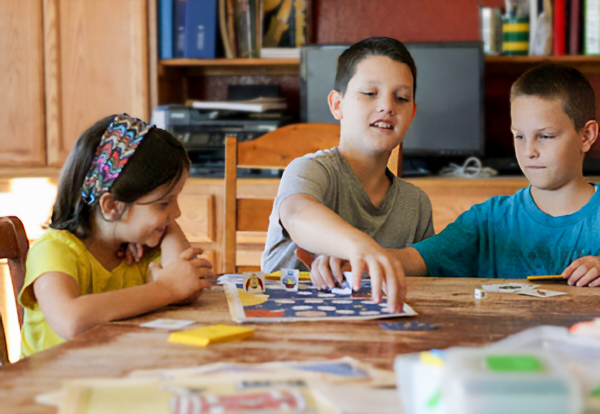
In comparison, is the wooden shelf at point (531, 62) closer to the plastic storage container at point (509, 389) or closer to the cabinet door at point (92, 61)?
the cabinet door at point (92, 61)

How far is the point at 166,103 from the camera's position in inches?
125

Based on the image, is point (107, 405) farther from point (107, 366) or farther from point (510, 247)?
point (510, 247)

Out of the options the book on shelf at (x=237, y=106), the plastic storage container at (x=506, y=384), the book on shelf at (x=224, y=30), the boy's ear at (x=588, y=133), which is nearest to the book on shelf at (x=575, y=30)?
the book on shelf at (x=237, y=106)

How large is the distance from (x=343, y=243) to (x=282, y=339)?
0.72 feet

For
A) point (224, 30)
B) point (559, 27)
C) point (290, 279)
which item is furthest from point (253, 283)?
point (559, 27)

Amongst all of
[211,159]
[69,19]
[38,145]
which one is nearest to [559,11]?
[211,159]

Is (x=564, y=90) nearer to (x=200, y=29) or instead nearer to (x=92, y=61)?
(x=200, y=29)

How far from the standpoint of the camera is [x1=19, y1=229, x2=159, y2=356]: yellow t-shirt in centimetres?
111

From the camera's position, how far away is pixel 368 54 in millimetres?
1615

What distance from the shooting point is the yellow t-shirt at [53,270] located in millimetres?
1113

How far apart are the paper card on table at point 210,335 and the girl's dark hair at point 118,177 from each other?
Result: 427 millimetres

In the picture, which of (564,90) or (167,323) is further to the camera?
(564,90)

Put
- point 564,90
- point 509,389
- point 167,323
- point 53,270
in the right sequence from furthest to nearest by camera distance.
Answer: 1. point 564,90
2. point 53,270
3. point 167,323
4. point 509,389

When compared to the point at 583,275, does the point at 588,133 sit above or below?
above
